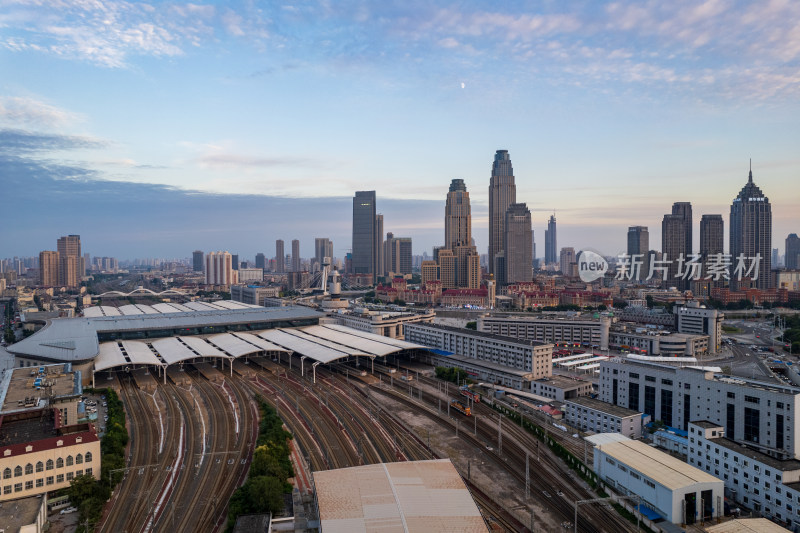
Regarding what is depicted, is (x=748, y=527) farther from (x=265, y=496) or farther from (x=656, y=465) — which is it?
(x=265, y=496)

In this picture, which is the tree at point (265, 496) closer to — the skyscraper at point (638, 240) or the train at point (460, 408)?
the train at point (460, 408)

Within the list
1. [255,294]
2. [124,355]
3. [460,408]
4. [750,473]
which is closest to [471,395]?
[460,408]

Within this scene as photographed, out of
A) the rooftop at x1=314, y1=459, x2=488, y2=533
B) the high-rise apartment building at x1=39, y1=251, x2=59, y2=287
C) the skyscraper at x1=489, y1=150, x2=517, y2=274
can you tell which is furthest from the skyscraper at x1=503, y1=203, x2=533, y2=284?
the high-rise apartment building at x1=39, y1=251, x2=59, y2=287

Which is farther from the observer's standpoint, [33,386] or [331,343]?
[331,343]

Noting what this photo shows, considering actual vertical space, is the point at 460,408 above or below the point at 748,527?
below

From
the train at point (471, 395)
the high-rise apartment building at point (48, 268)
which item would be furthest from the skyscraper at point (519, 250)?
the high-rise apartment building at point (48, 268)

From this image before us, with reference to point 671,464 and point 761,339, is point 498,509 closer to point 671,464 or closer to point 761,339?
point 671,464
